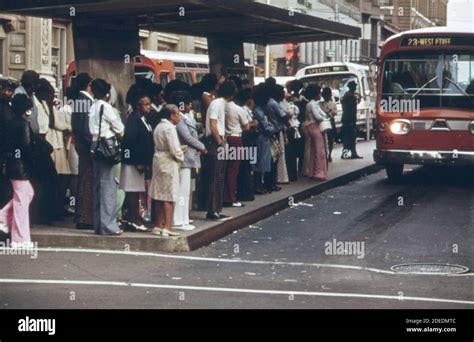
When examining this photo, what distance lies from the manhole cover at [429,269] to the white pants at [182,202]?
311 centimetres

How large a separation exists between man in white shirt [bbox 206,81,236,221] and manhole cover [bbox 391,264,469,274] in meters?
3.65

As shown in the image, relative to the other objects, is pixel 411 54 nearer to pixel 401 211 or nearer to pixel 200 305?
pixel 401 211

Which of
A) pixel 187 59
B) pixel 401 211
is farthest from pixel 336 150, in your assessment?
pixel 401 211

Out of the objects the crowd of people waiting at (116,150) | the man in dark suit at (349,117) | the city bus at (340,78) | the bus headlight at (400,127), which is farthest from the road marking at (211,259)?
the city bus at (340,78)

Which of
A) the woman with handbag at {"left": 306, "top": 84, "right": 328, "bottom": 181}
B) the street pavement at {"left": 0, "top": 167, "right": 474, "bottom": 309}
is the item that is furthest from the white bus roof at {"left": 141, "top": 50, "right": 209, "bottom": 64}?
the street pavement at {"left": 0, "top": 167, "right": 474, "bottom": 309}

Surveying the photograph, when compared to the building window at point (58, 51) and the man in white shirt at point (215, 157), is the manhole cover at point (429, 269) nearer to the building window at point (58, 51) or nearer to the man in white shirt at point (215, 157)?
the man in white shirt at point (215, 157)

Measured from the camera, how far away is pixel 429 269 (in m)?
13.4

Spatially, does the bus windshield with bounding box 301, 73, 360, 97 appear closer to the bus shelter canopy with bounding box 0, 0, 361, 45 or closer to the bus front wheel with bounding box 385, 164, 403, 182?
the bus front wheel with bounding box 385, 164, 403, 182

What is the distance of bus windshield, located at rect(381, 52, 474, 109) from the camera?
2292 cm

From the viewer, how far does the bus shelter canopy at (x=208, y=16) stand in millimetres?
15648

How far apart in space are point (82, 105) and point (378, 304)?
5505mm

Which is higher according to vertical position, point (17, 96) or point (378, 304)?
point (17, 96)

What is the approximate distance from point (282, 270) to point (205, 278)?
109 centimetres
